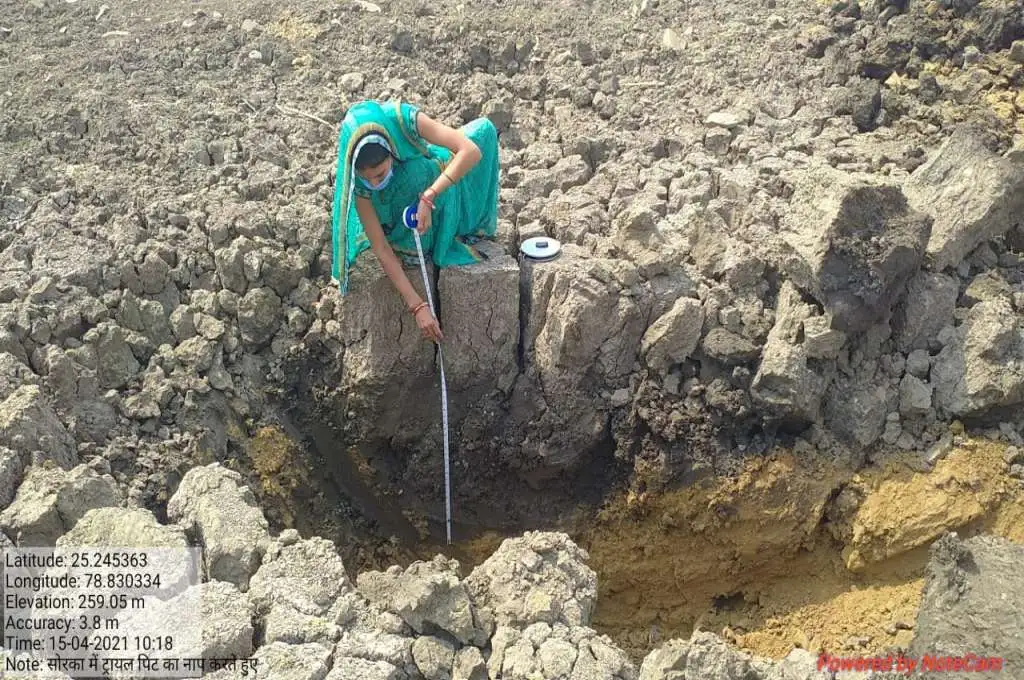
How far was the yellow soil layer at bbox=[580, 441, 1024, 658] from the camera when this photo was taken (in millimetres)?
3023

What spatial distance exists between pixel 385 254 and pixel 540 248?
2.16 feet

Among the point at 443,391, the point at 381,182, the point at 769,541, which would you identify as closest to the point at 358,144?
the point at 381,182

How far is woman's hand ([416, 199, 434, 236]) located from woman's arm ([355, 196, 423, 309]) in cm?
15

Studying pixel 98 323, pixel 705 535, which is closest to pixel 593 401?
pixel 705 535

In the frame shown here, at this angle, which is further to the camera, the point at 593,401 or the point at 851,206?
the point at 593,401

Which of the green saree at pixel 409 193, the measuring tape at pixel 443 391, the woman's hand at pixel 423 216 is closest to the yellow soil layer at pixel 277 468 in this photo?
the measuring tape at pixel 443 391

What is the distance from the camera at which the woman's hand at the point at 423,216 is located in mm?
2961

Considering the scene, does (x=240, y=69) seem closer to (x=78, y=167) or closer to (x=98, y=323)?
(x=78, y=167)

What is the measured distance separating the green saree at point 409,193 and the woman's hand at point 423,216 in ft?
0.40

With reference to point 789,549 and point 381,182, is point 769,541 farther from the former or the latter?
point 381,182

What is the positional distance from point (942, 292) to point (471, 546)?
6.96ft

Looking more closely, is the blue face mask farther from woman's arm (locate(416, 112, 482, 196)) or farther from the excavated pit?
the excavated pit

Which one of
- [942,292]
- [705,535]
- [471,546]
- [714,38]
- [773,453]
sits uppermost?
[714,38]

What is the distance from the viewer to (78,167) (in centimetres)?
376
